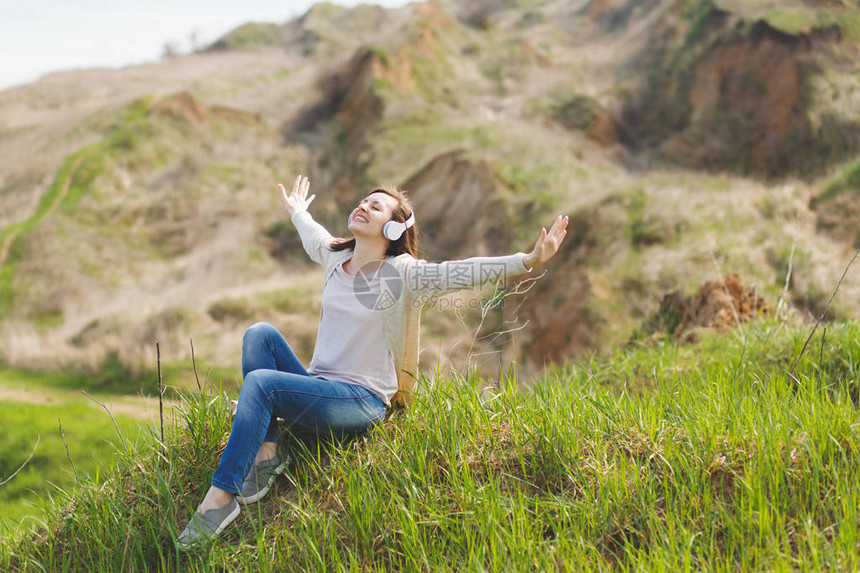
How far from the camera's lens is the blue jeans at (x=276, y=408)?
114 inches

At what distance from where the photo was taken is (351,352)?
3.28 meters

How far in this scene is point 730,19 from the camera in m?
20.8

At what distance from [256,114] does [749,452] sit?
2915 centimetres

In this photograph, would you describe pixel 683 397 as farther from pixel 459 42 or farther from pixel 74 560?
pixel 459 42

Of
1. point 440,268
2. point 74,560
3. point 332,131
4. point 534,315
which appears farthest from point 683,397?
point 332,131

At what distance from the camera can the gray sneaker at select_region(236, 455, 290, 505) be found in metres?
3.00

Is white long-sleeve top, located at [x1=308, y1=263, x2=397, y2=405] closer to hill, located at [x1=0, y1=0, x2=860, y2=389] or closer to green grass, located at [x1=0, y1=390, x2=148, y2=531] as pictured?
hill, located at [x1=0, y1=0, x2=860, y2=389]

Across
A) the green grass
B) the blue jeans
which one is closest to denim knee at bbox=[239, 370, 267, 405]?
the blue jeans

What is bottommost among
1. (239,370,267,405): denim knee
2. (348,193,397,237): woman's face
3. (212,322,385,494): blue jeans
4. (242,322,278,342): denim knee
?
(212,322,385,494): blue jeans

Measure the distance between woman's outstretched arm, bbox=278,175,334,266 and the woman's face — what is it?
413 millimetres

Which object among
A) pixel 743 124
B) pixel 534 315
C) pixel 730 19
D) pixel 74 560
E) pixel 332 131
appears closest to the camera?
pixel 74 560

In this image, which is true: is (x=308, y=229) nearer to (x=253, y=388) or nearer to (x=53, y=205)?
(x=253, y=388)

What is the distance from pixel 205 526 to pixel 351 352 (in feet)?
3.44

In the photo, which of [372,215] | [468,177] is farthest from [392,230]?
[468,177]
